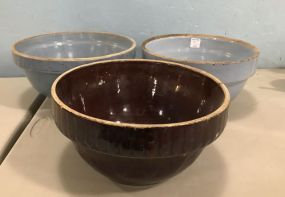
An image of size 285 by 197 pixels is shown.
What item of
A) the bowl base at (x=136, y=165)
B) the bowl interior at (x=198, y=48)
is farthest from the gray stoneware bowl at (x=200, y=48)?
the bowl base at (x=136, y=165)

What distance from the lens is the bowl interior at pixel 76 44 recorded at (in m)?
0.72

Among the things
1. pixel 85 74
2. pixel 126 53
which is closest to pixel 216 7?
pixel 126 53

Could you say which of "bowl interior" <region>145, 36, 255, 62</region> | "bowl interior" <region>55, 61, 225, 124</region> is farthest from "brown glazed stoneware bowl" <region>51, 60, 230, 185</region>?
"bowl interior" <region>145, 36, 255, 62</region>

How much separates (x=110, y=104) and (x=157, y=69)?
9 cm

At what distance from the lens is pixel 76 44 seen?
2.49 feet

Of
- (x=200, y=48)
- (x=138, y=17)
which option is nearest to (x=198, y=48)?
(x=200, y=48)

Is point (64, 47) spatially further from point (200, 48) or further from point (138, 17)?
point (200, 48)

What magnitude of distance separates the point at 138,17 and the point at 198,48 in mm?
145

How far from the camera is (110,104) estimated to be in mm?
582

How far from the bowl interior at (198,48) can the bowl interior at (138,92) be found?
147 mm

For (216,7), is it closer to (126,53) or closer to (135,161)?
(126,53)

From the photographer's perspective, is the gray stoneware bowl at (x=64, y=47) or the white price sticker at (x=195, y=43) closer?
the gray stoneware bowl at (x=64, y=47)

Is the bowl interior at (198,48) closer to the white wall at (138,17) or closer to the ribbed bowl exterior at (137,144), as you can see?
the white wall at (138,17)

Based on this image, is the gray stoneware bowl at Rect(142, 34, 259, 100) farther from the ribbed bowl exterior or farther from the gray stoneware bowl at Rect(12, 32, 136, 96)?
the ribbed bowl exterior
